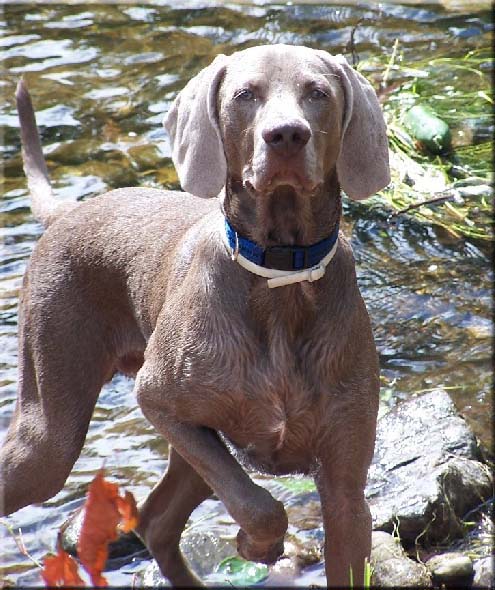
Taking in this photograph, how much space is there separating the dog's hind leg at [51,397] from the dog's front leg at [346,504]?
106 centimetres

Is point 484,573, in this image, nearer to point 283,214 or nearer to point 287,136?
point 283,214

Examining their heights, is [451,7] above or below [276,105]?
below

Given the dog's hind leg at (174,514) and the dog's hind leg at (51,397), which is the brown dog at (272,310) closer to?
the dog's hind leg at (51,397)

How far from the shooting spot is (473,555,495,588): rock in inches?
176

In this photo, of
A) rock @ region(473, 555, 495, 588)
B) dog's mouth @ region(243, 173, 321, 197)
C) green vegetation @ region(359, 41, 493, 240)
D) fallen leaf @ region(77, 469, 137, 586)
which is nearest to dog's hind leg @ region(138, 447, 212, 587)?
rock @ region(473, 555, 495, 588)

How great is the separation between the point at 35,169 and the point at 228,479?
2053 millimetres

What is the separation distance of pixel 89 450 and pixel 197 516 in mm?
638

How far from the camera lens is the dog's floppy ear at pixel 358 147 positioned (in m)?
3.77

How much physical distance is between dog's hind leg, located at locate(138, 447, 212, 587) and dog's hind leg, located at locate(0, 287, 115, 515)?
0.39m

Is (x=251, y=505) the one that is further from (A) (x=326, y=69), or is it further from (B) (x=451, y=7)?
(B) (x=451, y=7)

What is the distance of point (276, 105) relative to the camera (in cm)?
349

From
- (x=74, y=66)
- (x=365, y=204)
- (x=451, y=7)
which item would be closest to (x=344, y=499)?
(x=365, y=204)

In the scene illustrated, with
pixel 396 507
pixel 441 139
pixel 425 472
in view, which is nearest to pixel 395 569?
pixel 396 507

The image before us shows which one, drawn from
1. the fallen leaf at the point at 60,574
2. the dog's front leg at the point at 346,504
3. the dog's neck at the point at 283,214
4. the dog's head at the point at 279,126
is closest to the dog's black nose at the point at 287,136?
the dog's head at the point at 279,126
